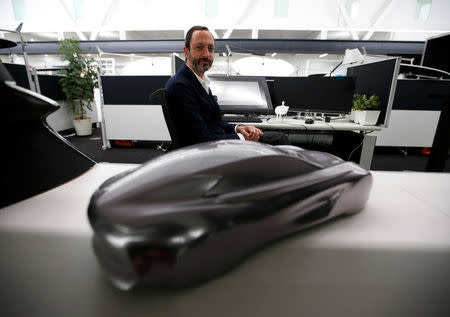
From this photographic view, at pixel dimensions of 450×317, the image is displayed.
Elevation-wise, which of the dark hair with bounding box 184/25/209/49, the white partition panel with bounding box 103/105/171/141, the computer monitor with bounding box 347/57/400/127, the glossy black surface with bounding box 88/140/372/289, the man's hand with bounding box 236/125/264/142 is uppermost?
the dark hair with bounding box 184/25/209/49

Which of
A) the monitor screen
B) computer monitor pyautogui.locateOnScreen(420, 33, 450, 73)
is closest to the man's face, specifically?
the monitor screen

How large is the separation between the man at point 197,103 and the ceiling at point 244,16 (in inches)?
229

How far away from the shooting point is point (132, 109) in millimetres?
3320

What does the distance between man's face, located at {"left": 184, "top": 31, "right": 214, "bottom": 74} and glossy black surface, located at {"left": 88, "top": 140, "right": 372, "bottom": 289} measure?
1302mm

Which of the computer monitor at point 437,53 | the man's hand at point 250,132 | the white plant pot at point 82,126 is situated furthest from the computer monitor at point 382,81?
the white plant pot at point 82,126

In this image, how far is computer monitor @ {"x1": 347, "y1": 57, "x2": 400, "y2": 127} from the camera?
1.63 meters

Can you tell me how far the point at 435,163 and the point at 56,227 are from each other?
9.14 feet

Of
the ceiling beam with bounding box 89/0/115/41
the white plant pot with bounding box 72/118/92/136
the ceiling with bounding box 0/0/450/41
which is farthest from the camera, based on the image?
the ceiling beam with bounding box 89/0/115/41

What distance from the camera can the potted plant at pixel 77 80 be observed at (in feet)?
13.7

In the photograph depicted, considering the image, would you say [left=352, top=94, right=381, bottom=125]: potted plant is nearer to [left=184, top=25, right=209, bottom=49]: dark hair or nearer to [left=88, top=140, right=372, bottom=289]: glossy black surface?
[left=184, top=25, right=209, bottom=49]: dark hair

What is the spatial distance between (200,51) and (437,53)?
2207mm

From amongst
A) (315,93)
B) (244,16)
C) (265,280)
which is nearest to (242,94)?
(315,93)

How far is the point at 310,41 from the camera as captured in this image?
5758mm

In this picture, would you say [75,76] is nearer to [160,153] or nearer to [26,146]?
[160,153]
